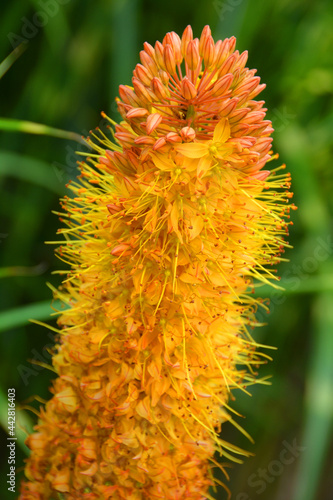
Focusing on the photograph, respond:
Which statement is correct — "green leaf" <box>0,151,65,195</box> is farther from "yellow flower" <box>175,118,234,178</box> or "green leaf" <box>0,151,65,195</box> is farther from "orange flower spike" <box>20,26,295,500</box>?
"yellow flower" <box>175,118,234,178</box>

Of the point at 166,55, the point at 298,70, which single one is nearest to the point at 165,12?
the point at 298,70

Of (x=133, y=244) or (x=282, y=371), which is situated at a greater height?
(x=133, y=244)

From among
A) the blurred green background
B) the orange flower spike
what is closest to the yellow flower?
the orange flower spike

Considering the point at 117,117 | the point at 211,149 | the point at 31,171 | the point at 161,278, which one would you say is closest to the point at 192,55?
the point at 211,149

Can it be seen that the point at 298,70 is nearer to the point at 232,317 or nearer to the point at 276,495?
the point at 232,317

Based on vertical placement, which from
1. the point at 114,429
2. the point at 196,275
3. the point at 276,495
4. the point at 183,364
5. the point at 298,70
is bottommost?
the point at 276,495
